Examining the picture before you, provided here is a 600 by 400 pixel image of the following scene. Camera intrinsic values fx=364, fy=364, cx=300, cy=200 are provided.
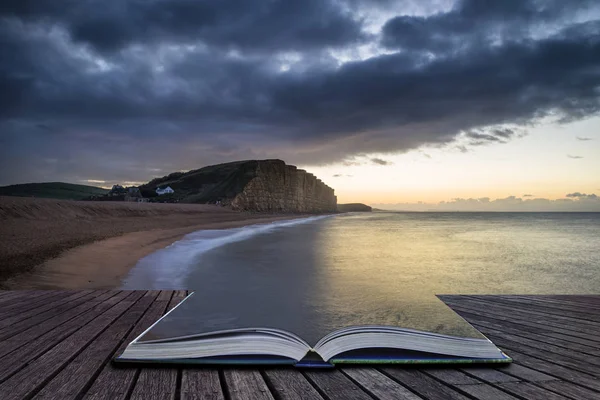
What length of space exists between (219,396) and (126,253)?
491 inches

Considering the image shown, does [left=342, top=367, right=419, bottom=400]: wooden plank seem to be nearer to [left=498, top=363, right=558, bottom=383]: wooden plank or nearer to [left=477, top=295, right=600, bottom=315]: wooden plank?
[left=498, top=363, right=558, bottom=383]: wooden plank

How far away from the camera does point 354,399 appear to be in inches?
73.0

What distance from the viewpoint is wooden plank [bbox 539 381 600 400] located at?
194 centimetres

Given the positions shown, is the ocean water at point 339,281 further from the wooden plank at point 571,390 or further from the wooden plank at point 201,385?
the wooden plank at point 571,390

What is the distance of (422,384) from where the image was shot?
6.70 feet

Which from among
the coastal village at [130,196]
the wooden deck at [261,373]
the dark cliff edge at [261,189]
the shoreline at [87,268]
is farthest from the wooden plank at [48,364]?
the coastal village at [130,196]

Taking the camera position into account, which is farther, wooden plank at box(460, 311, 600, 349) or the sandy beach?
the sandy beach

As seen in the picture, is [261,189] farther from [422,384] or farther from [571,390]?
[571,390]

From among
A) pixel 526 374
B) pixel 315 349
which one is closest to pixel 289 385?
pixel 315 349

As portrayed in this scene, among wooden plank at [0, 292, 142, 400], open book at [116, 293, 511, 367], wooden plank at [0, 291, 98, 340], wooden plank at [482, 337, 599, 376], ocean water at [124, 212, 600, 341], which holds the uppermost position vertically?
open book at [116, 293, 511, 367]

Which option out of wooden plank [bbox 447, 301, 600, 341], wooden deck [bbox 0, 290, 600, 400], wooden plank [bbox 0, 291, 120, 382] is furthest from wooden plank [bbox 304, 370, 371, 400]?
wooden plank [bbox 447, 301, 600, 341]

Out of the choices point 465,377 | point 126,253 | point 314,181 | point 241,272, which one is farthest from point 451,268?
point 314,181

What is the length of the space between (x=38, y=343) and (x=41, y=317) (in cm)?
94

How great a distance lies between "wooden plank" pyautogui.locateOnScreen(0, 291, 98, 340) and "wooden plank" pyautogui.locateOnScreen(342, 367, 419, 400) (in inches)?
109
